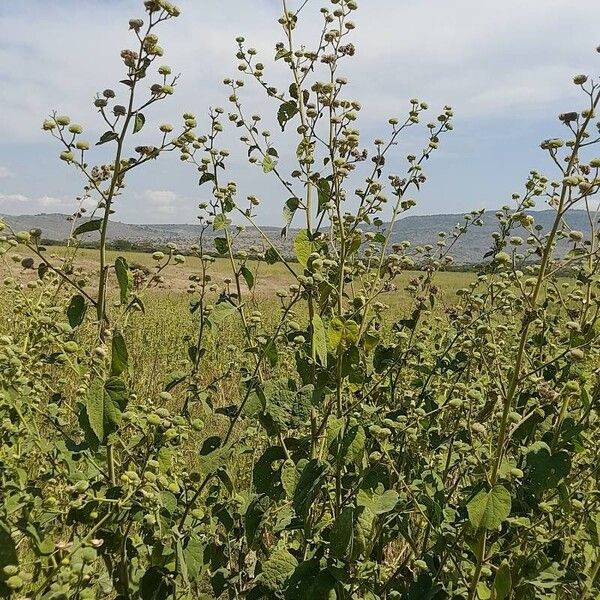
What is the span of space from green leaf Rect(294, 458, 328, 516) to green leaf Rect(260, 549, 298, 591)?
225mm

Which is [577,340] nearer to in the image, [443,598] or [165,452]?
[443,598]

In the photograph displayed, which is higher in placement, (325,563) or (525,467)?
(525,467)

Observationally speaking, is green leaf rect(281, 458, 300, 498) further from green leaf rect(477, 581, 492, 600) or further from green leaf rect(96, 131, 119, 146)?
green leaf rect(96, 131, 119, 146)

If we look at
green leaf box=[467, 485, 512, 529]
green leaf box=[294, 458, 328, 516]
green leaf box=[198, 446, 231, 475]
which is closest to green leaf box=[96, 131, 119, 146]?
green leaf box=[198, 446, 231, 475]

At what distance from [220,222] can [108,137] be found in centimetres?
74

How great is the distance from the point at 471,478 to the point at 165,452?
1.68m

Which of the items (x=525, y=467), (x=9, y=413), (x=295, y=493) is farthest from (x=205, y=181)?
(x=525, y=467)

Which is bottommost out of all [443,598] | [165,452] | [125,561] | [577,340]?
[443,598]

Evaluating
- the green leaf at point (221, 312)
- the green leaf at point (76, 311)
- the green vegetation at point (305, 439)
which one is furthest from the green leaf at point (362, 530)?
the green leaf at point (76, 311)

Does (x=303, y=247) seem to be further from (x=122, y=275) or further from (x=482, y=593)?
(x=482, y=593)

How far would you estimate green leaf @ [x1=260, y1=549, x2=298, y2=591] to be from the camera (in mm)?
2117

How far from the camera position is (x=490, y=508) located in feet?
6.22

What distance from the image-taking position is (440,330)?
449 cm

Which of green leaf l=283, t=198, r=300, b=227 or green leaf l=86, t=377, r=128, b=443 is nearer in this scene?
green leaf l=86, t=377, r=128, b=443
